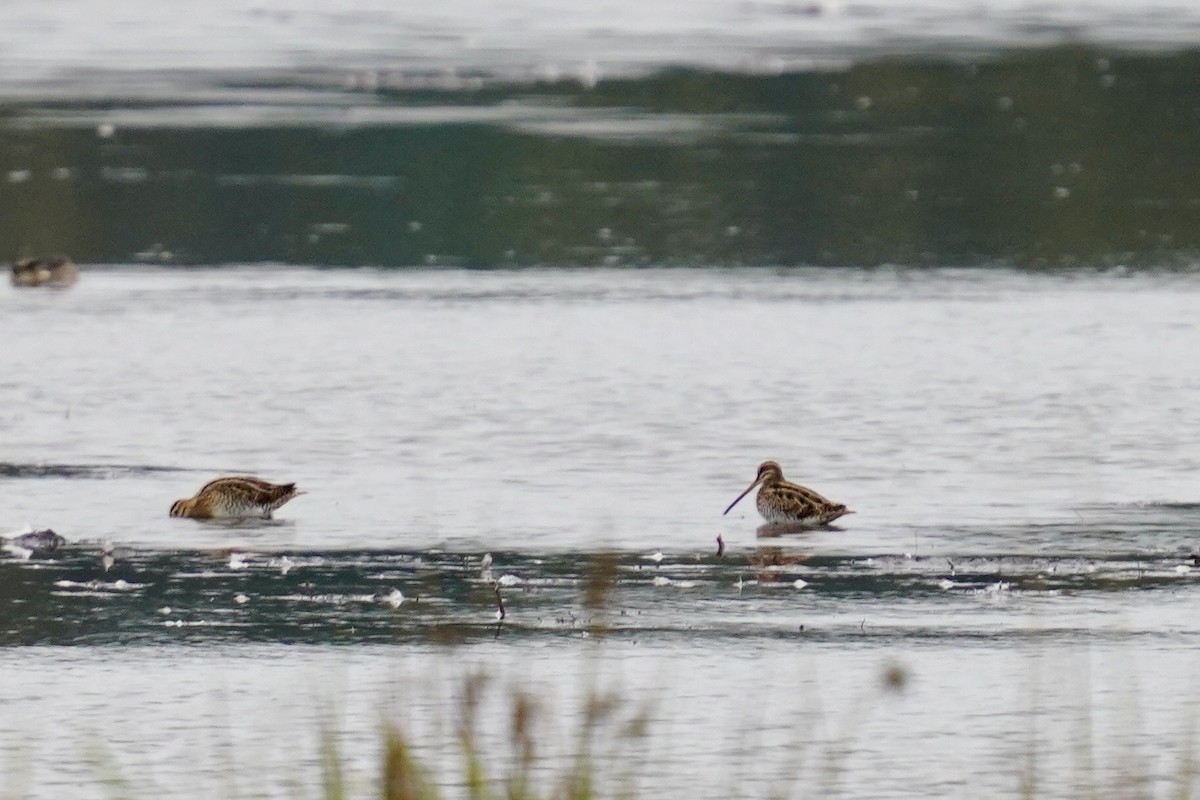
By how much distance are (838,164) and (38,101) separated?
1037 centimetres

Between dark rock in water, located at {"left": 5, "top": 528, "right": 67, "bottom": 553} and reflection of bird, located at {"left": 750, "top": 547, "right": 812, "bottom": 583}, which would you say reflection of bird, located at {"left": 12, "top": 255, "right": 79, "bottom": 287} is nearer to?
dark rock in water, located at {"left": 5, "top": 528, "right": 67, "bottom": 553}

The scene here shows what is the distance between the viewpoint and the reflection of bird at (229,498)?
1132cm

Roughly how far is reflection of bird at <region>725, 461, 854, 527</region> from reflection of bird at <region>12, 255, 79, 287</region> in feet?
29.9

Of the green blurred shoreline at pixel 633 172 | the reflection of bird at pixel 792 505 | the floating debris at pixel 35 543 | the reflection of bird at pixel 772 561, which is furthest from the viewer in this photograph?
the green blurred shoreline at pixel 633 172

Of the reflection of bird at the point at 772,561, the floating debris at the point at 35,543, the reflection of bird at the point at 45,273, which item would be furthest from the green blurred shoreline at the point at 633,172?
the floating debris at the point at 35,543

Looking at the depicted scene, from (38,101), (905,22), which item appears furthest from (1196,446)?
(905,22)

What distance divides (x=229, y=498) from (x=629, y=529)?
1.59 m

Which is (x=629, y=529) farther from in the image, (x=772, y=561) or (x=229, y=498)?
(x=229, y=498)

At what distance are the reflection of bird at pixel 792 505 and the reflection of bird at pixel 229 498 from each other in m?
1.80

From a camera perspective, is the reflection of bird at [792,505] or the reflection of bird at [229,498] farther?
the reflection of bird at [229,498]

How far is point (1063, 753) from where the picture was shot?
762cm

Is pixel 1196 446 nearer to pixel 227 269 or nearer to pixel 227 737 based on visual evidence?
pixel 227 737

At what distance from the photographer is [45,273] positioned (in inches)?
760

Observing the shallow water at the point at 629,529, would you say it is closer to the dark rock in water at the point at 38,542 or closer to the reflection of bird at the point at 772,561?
the reflection of bird at the point at 772,561
